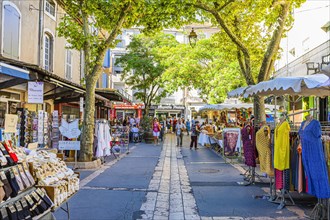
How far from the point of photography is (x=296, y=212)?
6223mm

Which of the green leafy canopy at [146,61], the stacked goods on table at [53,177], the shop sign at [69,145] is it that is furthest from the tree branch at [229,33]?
the green leafy canopy at [146,61]

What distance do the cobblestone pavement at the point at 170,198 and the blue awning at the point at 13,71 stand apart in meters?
4.42

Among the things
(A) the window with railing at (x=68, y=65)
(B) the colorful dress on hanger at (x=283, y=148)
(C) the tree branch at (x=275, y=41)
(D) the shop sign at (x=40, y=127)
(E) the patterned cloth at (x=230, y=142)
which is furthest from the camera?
(A) the window with railing at (x=68, y=65)

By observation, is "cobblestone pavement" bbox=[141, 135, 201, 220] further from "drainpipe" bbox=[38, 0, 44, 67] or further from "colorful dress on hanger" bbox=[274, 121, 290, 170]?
"drainpipe" bbox=[38, 0, 44, 67]

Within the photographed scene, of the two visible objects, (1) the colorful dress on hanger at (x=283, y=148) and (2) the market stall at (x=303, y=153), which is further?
(1) the colorful dress on hanger at (x=283, y=148)

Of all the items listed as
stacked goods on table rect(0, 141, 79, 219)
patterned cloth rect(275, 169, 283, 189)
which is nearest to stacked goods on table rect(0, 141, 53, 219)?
stacked goods on table rect(0, 141, 79, 219)

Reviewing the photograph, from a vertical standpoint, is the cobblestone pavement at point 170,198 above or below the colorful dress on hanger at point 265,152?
below

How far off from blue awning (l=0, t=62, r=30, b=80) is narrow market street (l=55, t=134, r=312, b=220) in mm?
3283

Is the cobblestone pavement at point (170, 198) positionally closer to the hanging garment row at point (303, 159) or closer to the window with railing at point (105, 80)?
the hanging garment row at point (303, 159)

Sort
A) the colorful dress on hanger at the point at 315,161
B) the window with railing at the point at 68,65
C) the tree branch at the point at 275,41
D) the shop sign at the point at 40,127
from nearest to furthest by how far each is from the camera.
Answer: the colorful dress on hanger at the point at 315,161
the tree branch at the point at 275,41
the shop sign at the point at 40,127
the window with railing at the point at 68,65

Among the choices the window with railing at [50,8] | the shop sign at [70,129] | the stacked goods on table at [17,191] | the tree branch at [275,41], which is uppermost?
the window with railing at [50,8]

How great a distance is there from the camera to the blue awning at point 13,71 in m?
7.88

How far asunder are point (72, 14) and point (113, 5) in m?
1.89

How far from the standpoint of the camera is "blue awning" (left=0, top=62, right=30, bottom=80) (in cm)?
788
